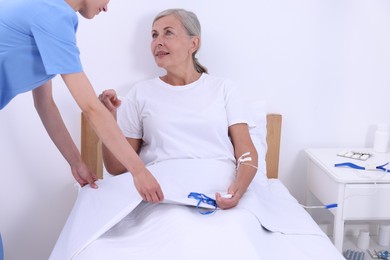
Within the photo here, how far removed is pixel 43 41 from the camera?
3.83ft

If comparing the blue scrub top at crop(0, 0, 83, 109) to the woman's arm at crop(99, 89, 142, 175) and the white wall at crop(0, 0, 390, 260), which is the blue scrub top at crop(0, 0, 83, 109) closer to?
the woman's arm at crop(99, 89, 142, 175)

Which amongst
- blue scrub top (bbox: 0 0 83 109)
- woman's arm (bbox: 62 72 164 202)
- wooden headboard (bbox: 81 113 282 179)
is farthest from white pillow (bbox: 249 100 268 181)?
blue scrub top (bbox: 0 0 83 109)

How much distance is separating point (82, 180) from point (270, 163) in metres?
0.91

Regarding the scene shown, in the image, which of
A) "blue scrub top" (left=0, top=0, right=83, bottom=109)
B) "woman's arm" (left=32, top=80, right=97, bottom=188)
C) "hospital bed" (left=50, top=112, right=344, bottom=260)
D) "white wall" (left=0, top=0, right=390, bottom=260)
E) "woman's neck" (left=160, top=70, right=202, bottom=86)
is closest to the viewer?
"blue scrub top" (left=0, top=0, right=83, bottom=109)

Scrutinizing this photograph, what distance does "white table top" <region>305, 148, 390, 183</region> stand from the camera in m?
1.82

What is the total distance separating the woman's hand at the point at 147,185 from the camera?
126cm

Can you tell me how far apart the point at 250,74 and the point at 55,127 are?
949mm

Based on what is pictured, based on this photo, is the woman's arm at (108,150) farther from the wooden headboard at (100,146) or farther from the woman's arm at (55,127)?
the wooden headboard at (100,146)

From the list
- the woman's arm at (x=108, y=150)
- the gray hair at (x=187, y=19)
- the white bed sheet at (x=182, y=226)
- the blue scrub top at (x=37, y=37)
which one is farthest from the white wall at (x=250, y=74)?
the blue scrub top at (x=37, y=37)

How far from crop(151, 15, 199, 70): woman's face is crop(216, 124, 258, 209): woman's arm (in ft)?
1.15

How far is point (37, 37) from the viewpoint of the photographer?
117 cm

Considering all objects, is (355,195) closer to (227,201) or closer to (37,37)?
(227,201)

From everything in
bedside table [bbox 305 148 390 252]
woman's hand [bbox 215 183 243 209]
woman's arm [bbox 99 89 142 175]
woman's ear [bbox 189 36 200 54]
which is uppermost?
woman's ear [bbox 189 36 200 54]

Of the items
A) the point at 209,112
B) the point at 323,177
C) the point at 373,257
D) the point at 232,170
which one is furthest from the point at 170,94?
the point at 373,257
